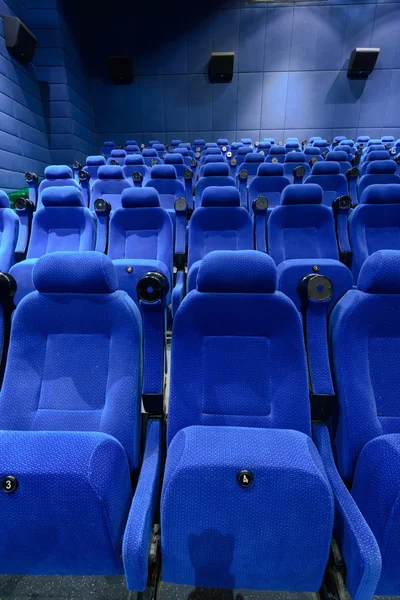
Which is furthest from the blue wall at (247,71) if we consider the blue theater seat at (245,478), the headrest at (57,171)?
the blue theater seat at (245,478)

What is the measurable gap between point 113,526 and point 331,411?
2.35ft

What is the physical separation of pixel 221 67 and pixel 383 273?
33.8 ft

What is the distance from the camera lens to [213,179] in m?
3.61

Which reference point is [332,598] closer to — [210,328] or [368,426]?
[368,426]

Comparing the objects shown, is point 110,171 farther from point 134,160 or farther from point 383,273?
point 383,273

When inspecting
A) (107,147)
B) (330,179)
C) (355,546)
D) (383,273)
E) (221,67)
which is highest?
(221,67)

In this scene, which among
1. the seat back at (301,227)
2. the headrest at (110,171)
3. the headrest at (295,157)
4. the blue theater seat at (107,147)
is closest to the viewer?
the seat back at (301,227)

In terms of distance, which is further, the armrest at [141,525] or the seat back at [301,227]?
the seat back at [301,227]

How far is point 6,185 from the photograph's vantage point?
5867 mm

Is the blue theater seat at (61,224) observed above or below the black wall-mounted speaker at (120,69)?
below

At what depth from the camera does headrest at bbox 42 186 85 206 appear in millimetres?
2570

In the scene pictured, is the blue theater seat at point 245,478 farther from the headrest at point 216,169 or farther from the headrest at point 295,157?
the headrest at point 295,157

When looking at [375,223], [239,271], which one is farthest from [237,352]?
[375,223]

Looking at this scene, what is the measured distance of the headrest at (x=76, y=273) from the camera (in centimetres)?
103
